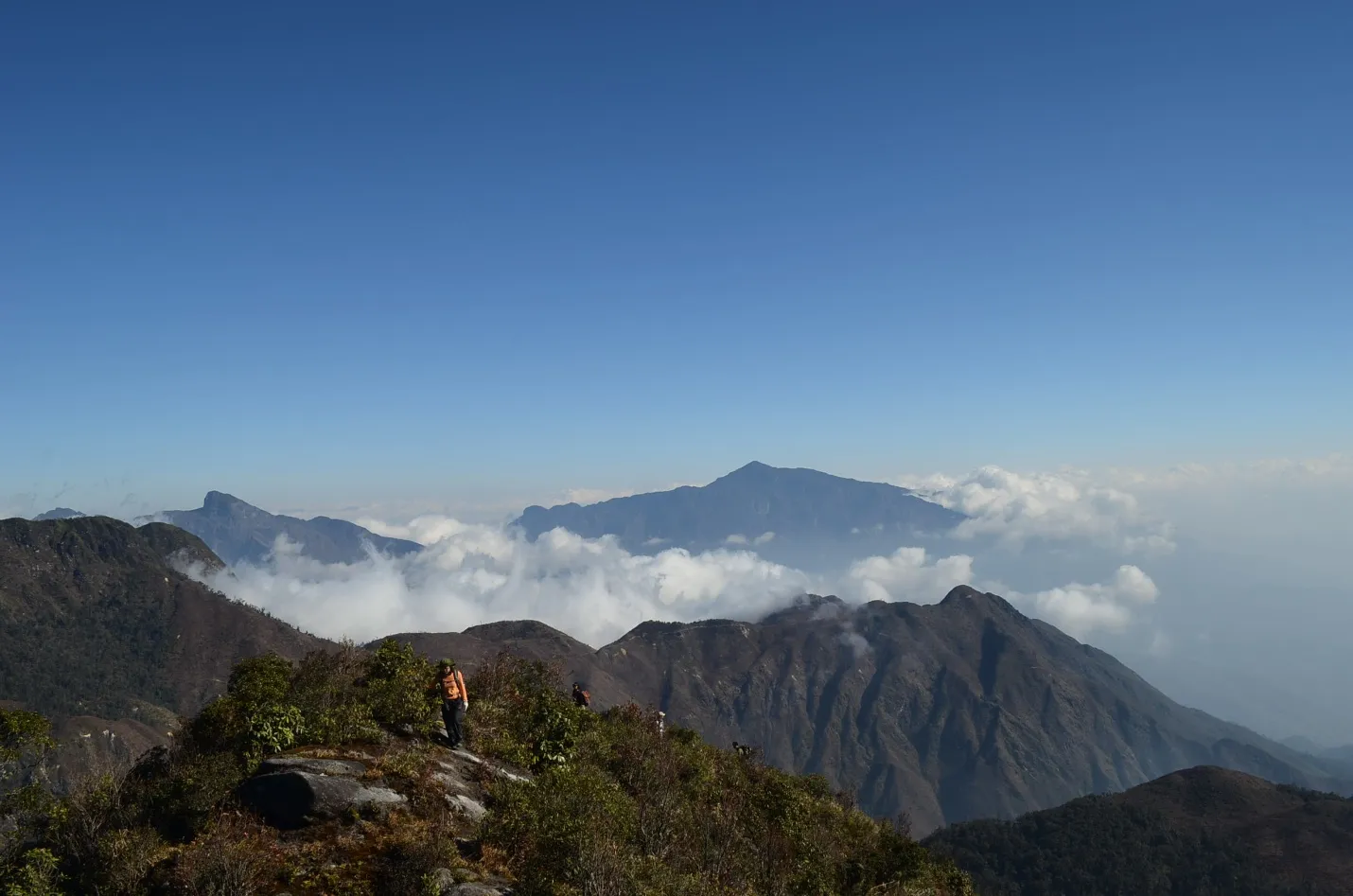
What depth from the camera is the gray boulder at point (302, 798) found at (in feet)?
50.7

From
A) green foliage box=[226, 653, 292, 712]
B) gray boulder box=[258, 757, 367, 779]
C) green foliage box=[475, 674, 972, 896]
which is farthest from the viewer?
green foliage box=[226, 653, 292, 712]

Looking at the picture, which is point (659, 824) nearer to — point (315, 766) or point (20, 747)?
point (315, 766)

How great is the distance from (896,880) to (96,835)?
20906 millimetres

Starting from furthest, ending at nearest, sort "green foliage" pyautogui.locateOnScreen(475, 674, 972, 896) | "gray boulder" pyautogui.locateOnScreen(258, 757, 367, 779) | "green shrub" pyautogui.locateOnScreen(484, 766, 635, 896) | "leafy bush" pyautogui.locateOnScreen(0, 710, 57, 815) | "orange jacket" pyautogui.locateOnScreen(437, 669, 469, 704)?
"orange jacket" pyautogui.locateOnScreen(437, 669, 469, 704) → "leafy bush" pyautogui.locateOnScreen(0, 710, 57, 815) → "gray boulder" pyautogui.locateOnScreen(258, 757, 367, 779) → "green foliage" pyautogui.locateOnScreen(475, 674, 972, 896) → "green shrub" pyautogui.locateOnScreen(484, 766, 635, 896)

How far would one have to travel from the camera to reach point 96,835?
1494cm

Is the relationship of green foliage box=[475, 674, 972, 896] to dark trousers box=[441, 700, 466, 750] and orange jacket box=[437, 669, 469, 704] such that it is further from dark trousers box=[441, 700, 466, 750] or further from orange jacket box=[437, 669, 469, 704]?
orange jacket box=[437, 669, 469, 704]

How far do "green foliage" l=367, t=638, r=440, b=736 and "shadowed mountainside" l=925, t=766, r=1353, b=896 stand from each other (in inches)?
6230

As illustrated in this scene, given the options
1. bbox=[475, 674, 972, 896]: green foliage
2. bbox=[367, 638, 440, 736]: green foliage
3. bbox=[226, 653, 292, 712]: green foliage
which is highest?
bbox=[226, 653, 292, 712]: green foliage

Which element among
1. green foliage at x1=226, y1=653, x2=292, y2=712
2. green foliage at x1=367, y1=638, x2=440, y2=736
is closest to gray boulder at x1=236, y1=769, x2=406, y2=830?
green foliage at x1=226, y1=653, x2=292, y2=712

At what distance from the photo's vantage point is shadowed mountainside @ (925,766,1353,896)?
6107 inches

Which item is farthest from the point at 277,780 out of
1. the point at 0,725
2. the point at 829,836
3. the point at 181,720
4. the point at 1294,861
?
the point at 1294,861

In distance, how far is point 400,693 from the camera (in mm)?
22000

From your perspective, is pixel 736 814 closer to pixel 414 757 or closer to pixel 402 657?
pixel 414 757

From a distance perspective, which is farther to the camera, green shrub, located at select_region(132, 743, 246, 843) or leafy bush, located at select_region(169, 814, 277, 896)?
green shrub, located at select_region(132, 743, 246, 843)
